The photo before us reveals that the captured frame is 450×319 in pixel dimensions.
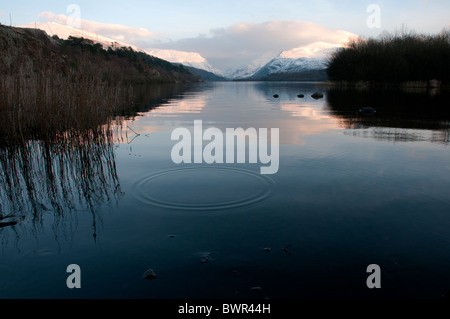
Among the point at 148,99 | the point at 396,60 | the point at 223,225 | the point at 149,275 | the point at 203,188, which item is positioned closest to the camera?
the point at 149,275

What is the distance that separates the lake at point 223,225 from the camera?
3.65 m

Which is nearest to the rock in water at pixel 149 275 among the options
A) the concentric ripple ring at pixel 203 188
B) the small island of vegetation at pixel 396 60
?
the concentric ripple ring at pixel 203 188

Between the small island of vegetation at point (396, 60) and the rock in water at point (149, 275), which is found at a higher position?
the small island of vegetation at point (396, 60)

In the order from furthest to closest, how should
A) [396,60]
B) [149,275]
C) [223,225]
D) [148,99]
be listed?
[396,60]
[148,99]
[223,225]
[149,275]

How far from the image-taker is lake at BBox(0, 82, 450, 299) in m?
3.65

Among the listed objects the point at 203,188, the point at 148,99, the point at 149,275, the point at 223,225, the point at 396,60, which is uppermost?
the point at 396,60

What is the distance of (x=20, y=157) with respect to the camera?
28.6ft

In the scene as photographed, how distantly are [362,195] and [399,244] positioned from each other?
192 centimetres

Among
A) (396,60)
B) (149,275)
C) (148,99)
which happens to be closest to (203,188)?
(149,275)

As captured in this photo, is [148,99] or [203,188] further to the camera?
[148,99]

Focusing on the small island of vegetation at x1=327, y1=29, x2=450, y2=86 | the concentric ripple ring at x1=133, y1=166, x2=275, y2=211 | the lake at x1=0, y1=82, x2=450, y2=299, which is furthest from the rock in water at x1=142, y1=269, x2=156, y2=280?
the small island of vegetation at x1=327, y1=29, x2=450, y2=86

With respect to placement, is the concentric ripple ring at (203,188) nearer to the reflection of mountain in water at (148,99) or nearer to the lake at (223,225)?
the lake at (223,225)

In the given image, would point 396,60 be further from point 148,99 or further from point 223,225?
point 223,225

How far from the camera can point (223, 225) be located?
5023 millimetres
